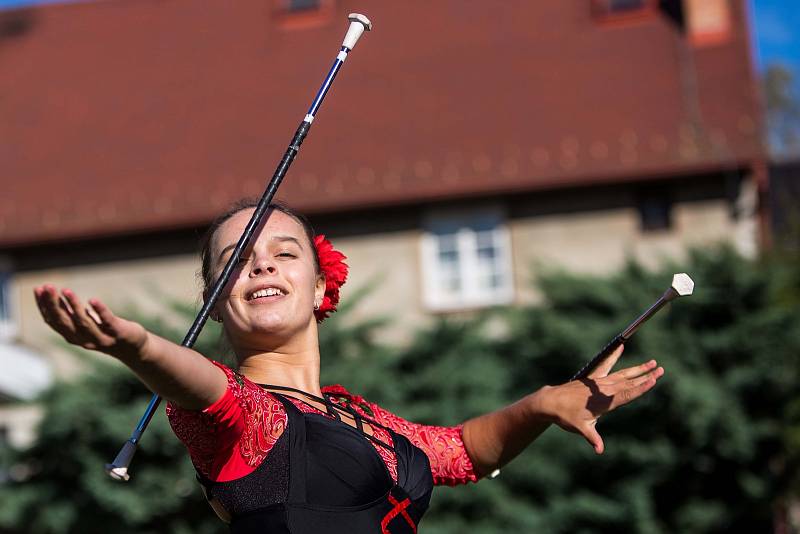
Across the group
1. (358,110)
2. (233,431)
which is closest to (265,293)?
(233,431)

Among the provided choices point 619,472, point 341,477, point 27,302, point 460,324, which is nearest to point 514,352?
point 460,324

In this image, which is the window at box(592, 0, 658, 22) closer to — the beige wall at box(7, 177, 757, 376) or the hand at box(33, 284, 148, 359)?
the beige wall at box(7, 177, 757, 376)

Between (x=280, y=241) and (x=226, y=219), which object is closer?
(x=280, y=241)

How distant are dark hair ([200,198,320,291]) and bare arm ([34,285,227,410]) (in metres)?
0.64

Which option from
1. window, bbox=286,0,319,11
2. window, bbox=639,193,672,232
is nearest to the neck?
window, bbox=639,193,672,232

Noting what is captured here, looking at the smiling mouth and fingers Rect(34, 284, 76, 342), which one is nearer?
fingers Rect(34, 284, 76, 342)

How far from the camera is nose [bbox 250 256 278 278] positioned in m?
2.99

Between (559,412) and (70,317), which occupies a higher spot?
(70,317)

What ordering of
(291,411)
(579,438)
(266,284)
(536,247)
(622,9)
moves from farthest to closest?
(622,9) → (536,247) → (579,438) → (266,284) → (291,411)

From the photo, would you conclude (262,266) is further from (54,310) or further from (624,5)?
(624,5)

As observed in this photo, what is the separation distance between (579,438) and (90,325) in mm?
10279

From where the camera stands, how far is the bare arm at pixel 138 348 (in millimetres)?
2186

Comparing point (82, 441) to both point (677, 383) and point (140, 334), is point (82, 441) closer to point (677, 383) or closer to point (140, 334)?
point (677, 383)

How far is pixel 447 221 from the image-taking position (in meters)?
15.9
